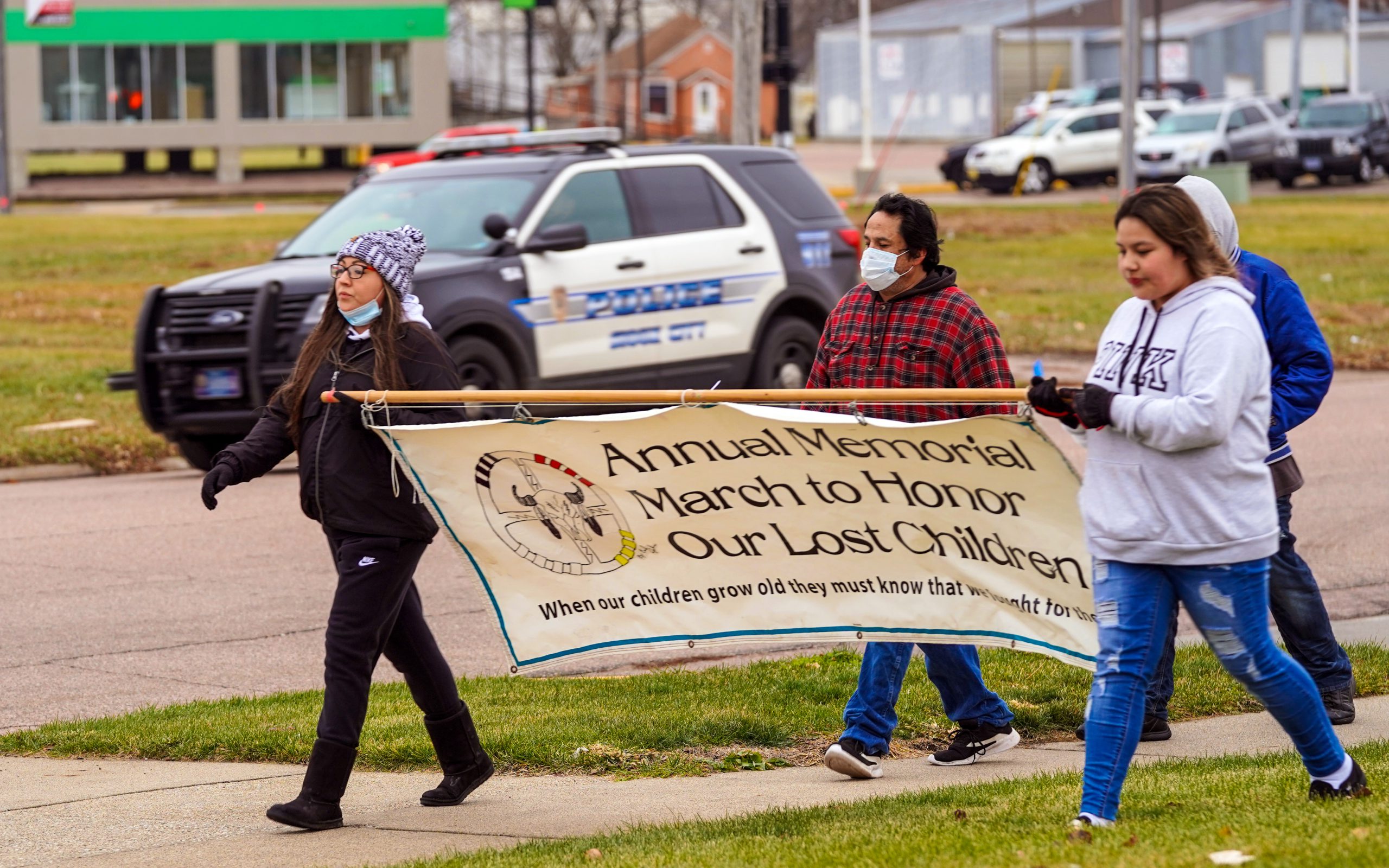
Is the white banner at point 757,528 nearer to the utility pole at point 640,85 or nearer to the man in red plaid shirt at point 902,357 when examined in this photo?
the man in red plaid shirt at point 902,357

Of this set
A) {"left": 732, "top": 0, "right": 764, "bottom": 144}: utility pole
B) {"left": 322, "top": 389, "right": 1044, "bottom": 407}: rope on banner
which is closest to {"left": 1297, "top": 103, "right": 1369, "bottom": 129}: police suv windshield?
{"left": 732, "top": 0, "right": 764, "bottom": 144}: utility pole

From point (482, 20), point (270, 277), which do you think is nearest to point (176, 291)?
point (270, 277)

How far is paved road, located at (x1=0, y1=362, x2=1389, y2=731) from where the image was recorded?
758 centimetres

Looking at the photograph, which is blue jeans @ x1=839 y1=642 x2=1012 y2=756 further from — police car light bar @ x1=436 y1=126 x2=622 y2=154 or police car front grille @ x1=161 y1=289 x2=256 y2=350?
police car light bar @ x1=436 y1=126 x2=622 y2=154

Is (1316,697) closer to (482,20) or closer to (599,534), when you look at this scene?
(599,534)

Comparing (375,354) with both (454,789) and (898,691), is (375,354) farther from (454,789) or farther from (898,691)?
(898,691)

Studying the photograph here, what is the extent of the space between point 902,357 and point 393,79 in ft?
174

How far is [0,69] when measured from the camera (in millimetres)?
40906

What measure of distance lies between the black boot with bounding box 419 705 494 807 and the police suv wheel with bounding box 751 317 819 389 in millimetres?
7785

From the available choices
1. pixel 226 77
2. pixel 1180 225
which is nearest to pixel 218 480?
pixel 1180 225

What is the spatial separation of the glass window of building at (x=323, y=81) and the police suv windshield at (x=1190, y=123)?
2595 centimetres

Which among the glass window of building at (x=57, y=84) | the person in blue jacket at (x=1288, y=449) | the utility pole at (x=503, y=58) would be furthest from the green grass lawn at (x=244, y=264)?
the utility pole at (x=503, y=58)

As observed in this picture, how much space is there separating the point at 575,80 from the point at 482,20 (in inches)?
937

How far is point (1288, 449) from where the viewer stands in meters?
6.11
